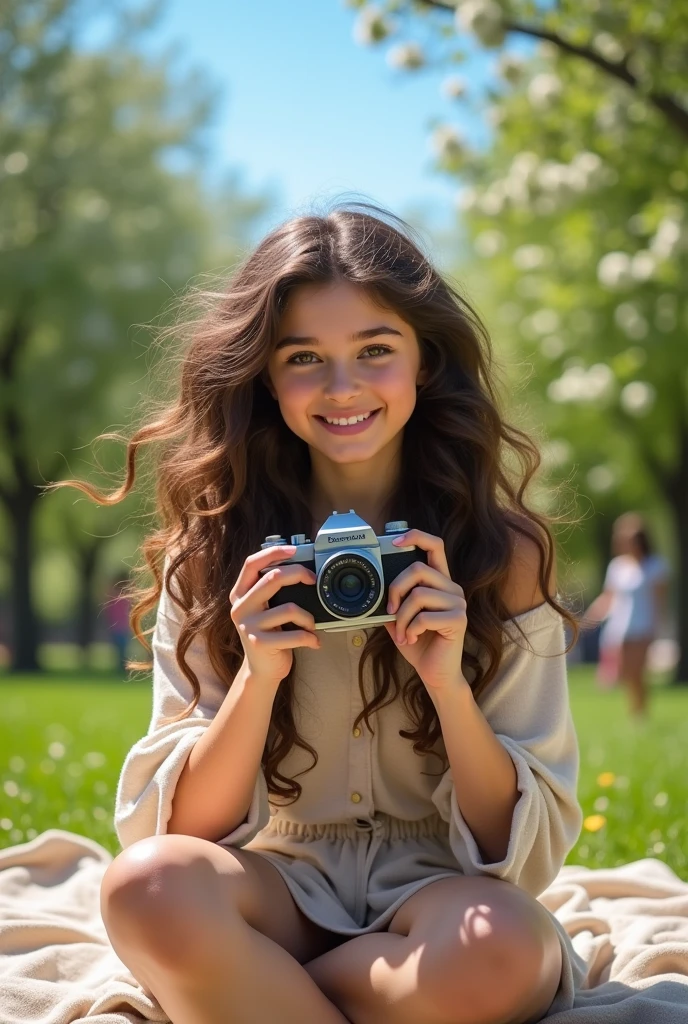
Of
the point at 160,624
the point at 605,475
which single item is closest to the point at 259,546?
the point at 160,624

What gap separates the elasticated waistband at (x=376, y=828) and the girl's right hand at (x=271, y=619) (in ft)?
1.55

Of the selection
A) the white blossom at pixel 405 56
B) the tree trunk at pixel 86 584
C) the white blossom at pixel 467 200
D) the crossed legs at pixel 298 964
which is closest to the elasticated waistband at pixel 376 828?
the crossed legs at pixel 298 964

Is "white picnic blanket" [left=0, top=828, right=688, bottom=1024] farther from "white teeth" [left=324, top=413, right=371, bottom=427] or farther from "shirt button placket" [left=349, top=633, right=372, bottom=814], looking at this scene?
"white teeth" [left=324, top=413, right=371, bottom=427]

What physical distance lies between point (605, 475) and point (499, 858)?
18.9 meters

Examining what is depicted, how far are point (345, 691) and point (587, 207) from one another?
10501 millimetres

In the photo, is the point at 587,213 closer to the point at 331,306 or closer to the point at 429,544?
the point at 331,306

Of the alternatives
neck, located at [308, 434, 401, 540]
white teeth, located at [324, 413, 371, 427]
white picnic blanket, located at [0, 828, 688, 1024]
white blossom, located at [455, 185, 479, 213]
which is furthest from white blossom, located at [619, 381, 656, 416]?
white teeth, located at [324, 413, 371, 427]

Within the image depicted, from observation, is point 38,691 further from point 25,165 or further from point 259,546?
point 259,546

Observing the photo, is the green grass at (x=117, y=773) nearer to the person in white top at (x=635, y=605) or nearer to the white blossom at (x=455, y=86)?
the person in white top at (x=635, y=605)

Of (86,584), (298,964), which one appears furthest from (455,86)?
(86,584)

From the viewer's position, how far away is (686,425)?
1909cm

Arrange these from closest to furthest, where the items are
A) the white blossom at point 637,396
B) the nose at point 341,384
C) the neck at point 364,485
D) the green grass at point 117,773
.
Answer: the nose at point 341,384 → the neck at point 364,485 → the green grass at point 117,773 → the white blossom at point 637,396

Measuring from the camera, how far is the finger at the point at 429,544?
257 cm

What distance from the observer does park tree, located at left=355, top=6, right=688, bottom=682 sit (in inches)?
314
